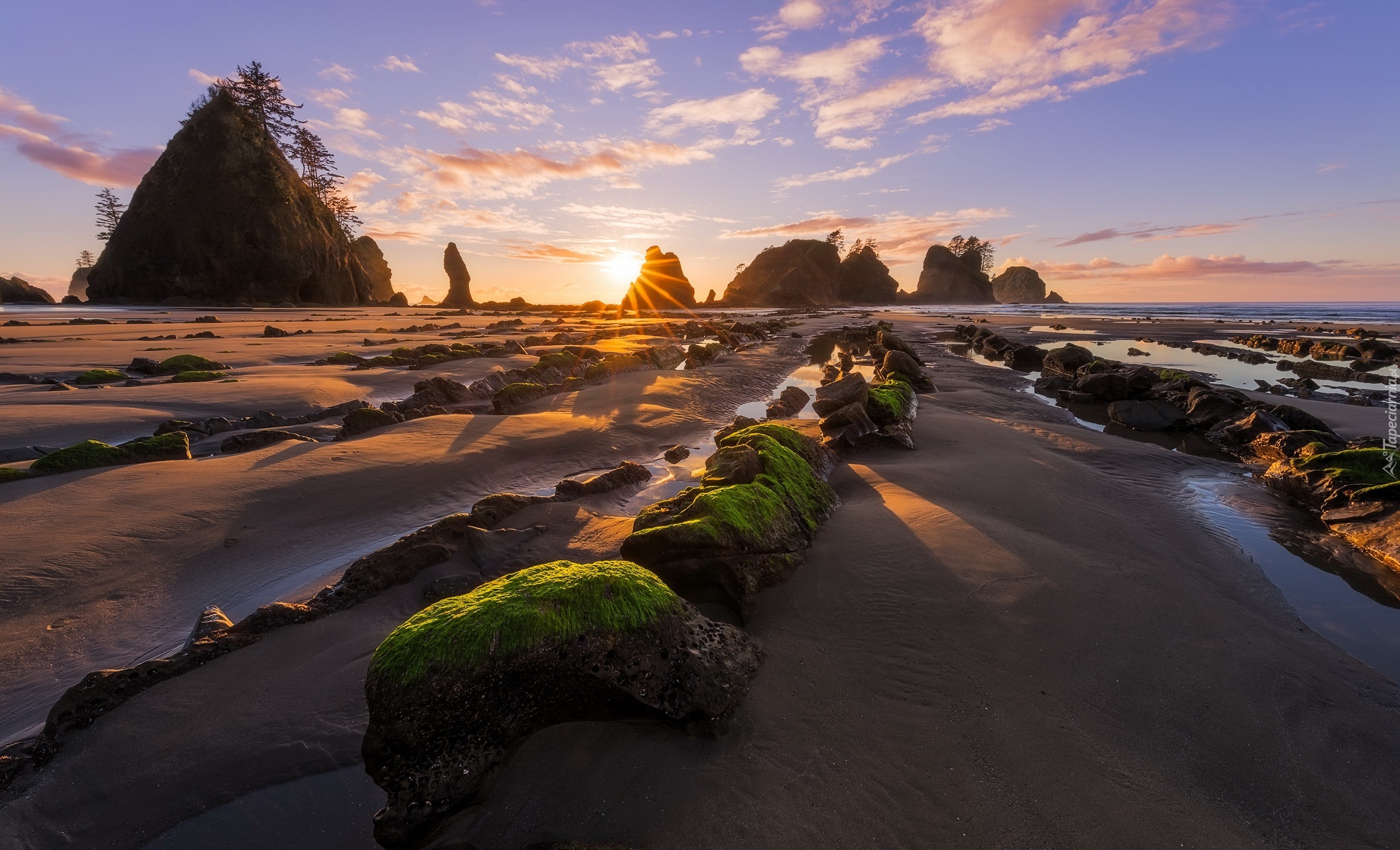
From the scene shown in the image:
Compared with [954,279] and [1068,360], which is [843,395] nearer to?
[1068,360]

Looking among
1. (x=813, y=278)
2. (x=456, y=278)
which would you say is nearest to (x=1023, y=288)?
(x=813, y=278)

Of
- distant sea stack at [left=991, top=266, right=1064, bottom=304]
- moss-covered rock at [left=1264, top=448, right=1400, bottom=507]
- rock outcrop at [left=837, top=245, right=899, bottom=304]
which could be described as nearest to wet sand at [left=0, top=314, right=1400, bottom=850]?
moss-covered rock at [left=1264, top=448, right=1400, bottom=507]

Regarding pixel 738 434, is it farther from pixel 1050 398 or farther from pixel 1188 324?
pixel 1188 324

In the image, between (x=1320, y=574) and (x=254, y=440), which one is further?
(x=254, y=440)

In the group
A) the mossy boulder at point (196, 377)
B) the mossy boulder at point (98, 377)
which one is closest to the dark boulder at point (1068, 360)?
the mossy boulder at point (196, 377)

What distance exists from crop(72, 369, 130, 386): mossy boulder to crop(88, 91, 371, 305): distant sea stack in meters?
47.2

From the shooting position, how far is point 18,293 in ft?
176

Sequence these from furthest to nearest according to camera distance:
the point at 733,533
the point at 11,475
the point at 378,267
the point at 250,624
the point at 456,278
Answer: the point at 378,267, the point at 456,278, the point at 11,475, the point at 733,533, the point at 250,624

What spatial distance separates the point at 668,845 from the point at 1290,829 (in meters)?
3.32

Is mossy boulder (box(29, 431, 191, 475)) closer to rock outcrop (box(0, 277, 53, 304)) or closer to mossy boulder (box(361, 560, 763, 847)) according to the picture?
mossy boulder (box(361, 560, 763, 847))

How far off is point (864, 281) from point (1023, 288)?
2688 inches

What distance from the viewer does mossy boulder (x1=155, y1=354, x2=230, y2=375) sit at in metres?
15.1

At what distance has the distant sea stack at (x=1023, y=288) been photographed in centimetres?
17150

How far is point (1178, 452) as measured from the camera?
10031mm
